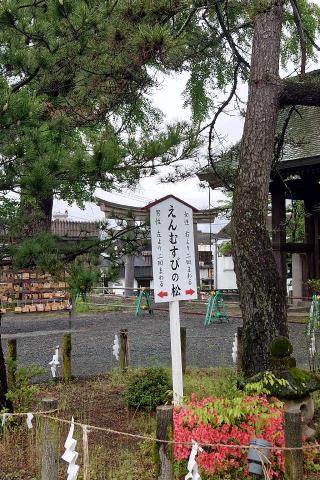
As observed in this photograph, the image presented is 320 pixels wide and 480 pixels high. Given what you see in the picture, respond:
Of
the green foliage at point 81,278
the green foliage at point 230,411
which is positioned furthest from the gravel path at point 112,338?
the green foliage at point 230,411

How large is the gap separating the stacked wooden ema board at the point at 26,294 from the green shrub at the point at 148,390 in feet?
25.3

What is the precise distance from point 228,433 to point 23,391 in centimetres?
227

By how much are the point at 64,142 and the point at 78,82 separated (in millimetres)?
675

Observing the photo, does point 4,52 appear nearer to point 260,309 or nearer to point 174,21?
point 174,21

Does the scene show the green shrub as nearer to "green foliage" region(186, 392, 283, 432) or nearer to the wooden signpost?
the wooden signpost

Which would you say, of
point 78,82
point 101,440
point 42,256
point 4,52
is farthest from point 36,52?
point 101,440

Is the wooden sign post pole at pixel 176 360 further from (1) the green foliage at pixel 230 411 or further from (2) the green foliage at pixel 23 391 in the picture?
(2) the green foliage at pixel 23 391

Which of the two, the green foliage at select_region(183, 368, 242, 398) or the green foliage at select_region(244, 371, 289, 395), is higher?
the green foliage at select_region(244, 371, 289, 395)

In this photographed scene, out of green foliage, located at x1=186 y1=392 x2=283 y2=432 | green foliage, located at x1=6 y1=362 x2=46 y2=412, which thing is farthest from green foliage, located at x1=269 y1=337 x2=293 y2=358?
green foliage, located at x1=6 y1=362 x2=46 y2=412

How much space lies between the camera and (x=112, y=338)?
12.4 m

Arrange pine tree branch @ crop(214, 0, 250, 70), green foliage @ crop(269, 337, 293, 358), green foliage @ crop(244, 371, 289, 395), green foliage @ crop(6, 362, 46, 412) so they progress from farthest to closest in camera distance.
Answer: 1. pine tree branch @ crop(214, 0, 250, 70)
2. green foliage @ crop(6, 362, 46, 412)
3. green foliage @ crop(269, 337, 293, 358)
4. green foliage @ crop(244, 371, 289, 395)

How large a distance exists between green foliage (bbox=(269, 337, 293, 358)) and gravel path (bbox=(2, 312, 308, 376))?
371 cm

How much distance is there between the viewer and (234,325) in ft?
46.9

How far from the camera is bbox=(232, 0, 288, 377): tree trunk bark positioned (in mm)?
5207
